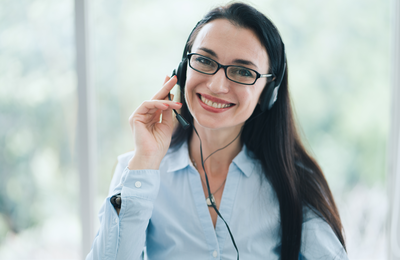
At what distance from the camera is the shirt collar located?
1.16m

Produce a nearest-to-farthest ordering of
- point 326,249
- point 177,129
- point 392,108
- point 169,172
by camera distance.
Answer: point 326,249
point 169,172
point 177,129
point 392,108

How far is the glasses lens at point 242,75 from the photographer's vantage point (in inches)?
41.6

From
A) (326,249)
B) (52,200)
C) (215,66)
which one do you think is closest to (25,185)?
(52,200)

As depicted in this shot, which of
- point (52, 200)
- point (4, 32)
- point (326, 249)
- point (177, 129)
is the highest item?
point (4, 32)

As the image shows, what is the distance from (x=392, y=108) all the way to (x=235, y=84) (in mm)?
1104

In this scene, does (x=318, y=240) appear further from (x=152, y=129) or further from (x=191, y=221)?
(x=152, y=129)

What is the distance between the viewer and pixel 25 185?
1800 mm

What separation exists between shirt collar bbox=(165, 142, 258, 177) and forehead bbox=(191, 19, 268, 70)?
38 centimetres

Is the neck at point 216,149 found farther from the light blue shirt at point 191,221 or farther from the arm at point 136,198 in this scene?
the arm at point 136,198

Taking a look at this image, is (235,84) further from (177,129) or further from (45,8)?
(45,8)

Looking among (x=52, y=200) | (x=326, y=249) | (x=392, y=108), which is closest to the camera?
(x=326, y=249)

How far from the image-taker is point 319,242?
1.05 m

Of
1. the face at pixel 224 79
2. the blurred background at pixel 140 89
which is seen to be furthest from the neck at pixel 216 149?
the blurred background at pixel 140 89

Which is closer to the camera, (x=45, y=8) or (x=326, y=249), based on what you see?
(x=326, y=249)
